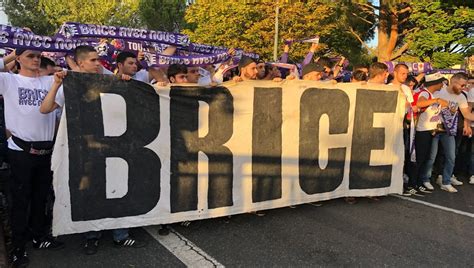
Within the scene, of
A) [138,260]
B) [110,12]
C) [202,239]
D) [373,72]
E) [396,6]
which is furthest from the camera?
[110,12]

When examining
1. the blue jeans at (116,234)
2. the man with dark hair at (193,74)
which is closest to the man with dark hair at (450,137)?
the man with dark hair at (193,74)

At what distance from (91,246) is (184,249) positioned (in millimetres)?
817

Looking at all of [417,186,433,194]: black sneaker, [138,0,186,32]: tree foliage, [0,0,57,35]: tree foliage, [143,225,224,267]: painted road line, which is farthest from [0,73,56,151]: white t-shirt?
[138,0,186,32]: tree foliage

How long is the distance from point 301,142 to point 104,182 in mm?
2252

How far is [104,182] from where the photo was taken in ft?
12.8

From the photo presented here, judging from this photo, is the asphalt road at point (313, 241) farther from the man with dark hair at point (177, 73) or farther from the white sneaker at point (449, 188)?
the man with dark hair at point (177, 73)

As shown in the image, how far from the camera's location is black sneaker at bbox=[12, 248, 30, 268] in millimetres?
3487

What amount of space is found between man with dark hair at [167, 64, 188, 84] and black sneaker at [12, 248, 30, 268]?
2.22 meters

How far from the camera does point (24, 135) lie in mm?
3584

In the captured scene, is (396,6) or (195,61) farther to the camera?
(396,6)

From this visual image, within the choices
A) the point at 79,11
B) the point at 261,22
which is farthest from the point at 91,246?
the point at 79,11

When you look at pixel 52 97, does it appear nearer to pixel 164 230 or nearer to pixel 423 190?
pixel 164 230

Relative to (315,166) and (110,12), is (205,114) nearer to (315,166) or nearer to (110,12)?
(315,166)

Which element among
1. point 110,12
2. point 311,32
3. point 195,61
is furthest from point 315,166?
point 110,12
